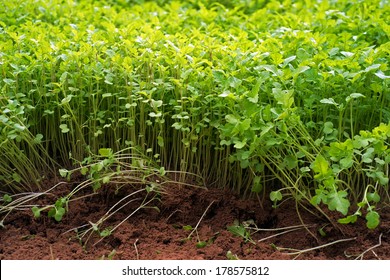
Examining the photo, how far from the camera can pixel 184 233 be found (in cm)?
311

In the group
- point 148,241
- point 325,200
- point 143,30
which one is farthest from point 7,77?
point 325,200

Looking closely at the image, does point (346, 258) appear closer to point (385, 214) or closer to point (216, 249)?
point (385, 214)

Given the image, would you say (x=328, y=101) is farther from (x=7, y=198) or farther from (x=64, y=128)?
(x=7, y=198)

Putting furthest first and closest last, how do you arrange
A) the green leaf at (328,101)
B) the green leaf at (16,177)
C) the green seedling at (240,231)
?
1. the green leaf at (16,177)
2. the green seedling at (240,231)
3. the green leaf at (328,101)

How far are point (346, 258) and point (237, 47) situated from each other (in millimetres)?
1198

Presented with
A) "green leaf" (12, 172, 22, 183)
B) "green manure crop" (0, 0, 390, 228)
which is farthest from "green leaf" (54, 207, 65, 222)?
"green leaf" (12, 172, 22, 183)

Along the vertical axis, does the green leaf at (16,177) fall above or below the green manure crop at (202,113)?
below

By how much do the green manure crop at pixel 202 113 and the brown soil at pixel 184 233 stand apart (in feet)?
0.30

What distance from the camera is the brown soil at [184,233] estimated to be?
297 cm

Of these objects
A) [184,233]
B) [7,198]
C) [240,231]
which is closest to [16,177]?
[7,198]

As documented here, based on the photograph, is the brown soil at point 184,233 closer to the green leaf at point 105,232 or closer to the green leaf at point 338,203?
the green leaf at point 105,232

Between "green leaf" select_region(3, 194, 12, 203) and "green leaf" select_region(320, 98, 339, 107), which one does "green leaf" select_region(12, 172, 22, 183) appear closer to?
"green leaf" select_region(3, 194, 12, 203)

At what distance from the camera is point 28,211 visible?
128 inches

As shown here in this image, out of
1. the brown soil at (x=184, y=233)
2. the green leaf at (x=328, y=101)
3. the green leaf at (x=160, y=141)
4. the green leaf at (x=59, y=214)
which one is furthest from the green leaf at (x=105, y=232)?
the green leaf at (x=328, y=101)
